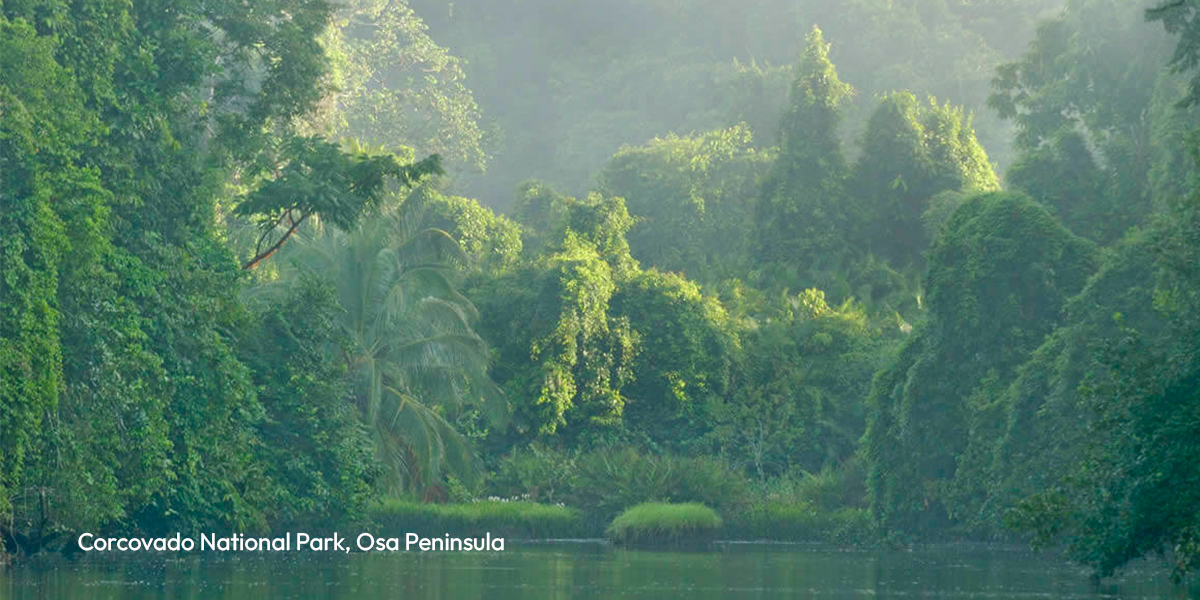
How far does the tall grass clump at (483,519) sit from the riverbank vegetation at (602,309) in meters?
0.09

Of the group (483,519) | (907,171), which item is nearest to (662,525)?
(483,519)

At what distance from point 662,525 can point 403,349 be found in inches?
246

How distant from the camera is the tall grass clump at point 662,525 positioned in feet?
110

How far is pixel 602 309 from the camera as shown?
3997 centimetres

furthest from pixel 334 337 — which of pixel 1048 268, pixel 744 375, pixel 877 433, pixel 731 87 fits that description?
pixel 731 87

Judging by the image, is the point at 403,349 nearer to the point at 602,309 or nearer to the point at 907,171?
the point at 602,309

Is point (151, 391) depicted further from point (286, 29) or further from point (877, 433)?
point (877, 433)

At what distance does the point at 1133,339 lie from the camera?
18703 mm

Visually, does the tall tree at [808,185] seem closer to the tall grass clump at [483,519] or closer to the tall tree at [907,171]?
the tall tree at [907,171]

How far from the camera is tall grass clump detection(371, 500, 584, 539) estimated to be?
34125mm

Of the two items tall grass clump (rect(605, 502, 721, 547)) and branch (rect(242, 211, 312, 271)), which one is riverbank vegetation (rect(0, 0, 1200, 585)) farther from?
branch (rect(242, 211, 312, 271))

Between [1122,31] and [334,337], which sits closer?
[334,337]

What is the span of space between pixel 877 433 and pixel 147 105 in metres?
14.7

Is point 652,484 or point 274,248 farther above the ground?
point 274,248
